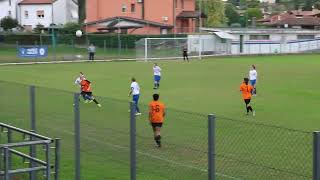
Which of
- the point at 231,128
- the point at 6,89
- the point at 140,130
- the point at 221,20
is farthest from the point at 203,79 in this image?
the point at 221,20

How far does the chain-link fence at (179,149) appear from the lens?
1018 cm

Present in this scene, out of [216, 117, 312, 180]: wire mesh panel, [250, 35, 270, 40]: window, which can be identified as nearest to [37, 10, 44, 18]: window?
[250, 35, 270, 40]: window

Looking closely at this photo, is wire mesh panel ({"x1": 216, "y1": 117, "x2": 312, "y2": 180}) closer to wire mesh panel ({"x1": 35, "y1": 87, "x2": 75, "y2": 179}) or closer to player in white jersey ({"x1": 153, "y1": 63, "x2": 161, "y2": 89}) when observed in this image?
wire mesh panel ({"x1": 35, "y1": 87, "x2": 75, "y2": 179})

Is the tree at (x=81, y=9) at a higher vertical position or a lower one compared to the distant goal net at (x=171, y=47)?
higher

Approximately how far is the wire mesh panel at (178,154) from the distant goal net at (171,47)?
51875 millimetres

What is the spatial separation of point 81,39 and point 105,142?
6906 cm

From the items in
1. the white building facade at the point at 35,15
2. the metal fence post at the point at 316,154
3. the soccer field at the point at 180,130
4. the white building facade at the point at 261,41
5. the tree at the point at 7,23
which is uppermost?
the white building facade at the point at 35,15

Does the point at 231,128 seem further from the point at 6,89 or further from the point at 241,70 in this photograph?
the point at 241,70

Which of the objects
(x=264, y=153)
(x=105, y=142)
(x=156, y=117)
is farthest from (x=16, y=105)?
(x=264, y=153)

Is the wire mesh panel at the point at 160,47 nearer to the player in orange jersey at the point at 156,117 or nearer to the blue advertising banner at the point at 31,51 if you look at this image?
the blue advertising banner at the point at 31,51

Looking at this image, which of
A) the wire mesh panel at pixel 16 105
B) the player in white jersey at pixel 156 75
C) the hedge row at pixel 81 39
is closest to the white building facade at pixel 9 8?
the hedge row at pixel 81 39

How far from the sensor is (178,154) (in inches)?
458

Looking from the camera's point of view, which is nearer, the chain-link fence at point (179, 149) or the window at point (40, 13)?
the chain-link fence at point (179, 149)

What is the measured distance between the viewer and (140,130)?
13.7 metres
